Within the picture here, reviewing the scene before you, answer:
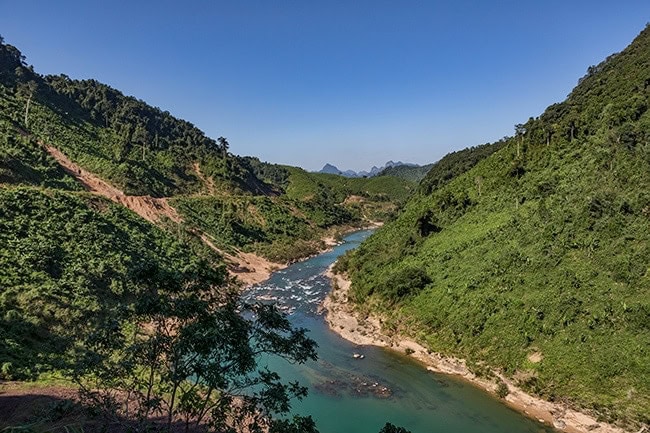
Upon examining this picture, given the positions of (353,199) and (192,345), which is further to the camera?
(353,199)

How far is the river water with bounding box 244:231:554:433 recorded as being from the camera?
2739 centimetres

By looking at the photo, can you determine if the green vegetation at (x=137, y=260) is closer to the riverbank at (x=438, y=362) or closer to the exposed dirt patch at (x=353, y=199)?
the exposed dirt patch at (x=353, y=199)

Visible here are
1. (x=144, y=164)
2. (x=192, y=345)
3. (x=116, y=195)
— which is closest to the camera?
(x=192, y=345)

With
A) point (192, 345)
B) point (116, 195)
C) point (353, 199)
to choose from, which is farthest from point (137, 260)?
point (353, 199)

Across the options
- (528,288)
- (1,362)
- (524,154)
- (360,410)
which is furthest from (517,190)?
(1,362)

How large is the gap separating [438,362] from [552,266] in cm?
1331

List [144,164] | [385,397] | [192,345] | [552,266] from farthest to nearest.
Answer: [144,164] < [552,266] < [385,397] < [192,345]

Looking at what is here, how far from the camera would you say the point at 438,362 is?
3594 cm

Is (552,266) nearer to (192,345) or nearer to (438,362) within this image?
(438,362)

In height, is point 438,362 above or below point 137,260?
below

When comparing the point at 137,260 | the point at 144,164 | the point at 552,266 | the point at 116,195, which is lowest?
the point at 137,260

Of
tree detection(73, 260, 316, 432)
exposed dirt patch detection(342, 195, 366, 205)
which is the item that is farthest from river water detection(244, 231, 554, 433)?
exposed dirt patch detection(342, 195, 366, 205)

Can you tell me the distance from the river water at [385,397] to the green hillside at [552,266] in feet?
11.5

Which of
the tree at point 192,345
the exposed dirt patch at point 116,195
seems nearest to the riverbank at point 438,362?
the tree at point 192,345
